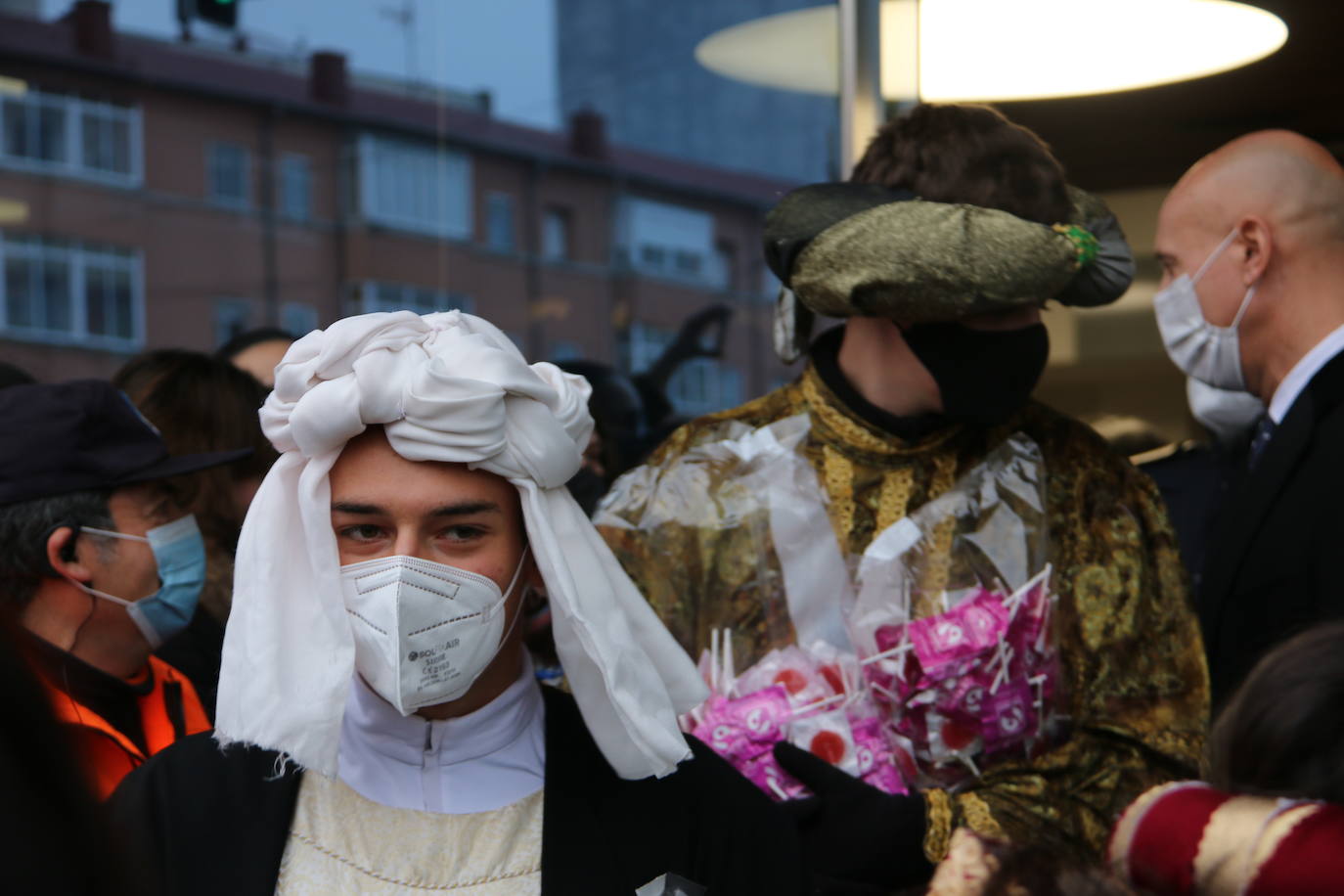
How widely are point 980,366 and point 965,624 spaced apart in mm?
476

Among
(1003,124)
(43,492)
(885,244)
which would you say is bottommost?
(43,492)

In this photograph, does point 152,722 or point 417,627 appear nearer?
point 417,627

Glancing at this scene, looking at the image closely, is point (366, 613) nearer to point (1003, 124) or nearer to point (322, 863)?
point (322, 863)

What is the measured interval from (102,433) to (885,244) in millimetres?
1624

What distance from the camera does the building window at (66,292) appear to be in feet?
22.2

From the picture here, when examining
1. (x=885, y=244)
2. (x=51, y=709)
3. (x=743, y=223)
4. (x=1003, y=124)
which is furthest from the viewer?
(x=743, y=223)

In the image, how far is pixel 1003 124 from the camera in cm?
316

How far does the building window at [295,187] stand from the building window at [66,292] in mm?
659

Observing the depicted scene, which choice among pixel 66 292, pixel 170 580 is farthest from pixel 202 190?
pixel 170 580

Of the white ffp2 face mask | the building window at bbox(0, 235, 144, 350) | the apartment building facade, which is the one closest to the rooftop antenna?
the apartment building facade

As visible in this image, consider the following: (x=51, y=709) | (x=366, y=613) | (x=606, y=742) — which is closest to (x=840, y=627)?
(x=606, y=742)

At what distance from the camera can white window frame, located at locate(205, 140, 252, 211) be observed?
22.4 feet

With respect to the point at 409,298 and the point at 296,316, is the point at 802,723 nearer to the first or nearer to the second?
the point at 409,298

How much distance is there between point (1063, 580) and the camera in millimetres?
3041
